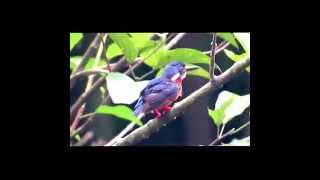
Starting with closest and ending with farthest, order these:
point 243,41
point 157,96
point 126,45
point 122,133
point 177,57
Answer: point 126,45 → point 177,57 → point 243,41 → point 122,133 → point 157,96

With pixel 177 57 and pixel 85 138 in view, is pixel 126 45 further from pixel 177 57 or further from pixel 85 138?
pixel 85 138

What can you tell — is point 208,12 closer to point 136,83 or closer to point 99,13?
point 99,13

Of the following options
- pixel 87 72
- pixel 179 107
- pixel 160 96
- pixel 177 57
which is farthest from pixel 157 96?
pixel 87 72

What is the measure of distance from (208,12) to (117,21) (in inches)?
16.0

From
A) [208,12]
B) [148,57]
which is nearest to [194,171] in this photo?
[208,12]

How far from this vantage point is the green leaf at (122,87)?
1.47 m

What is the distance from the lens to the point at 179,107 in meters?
1.97

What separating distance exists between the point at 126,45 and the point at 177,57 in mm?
198

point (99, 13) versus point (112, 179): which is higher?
point (99, 13)

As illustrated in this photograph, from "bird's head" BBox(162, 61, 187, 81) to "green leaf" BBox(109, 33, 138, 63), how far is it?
16 centimetres

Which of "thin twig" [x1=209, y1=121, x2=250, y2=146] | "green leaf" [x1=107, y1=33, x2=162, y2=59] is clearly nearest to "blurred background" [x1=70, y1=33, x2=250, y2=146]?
"thin twig" [x1=209, y1=121, x2=250, y2=146]
